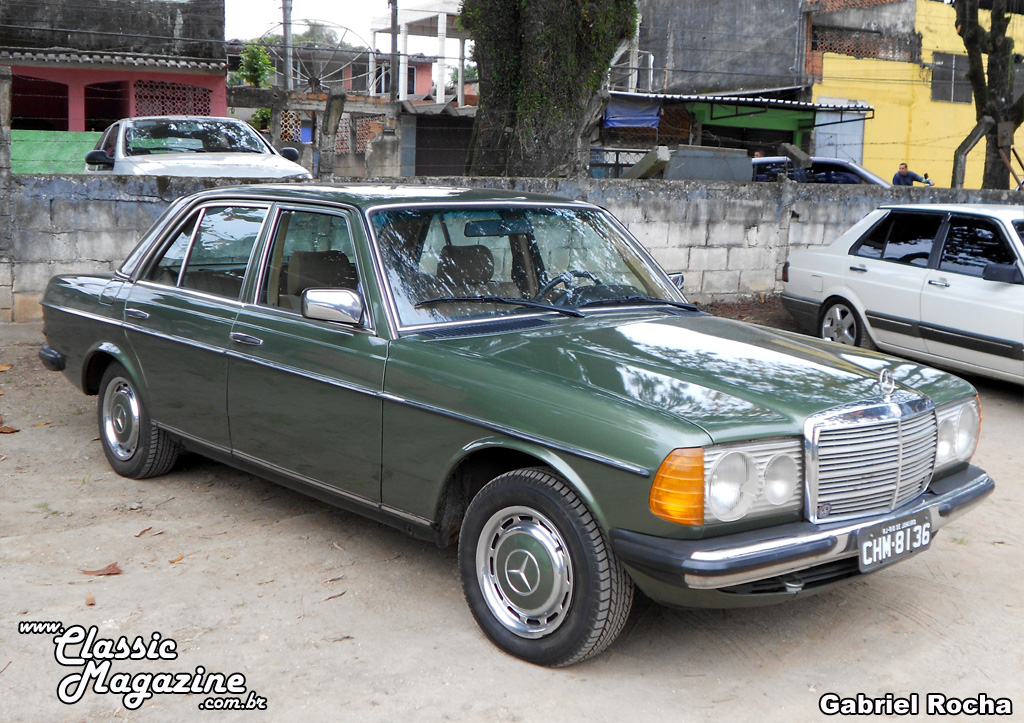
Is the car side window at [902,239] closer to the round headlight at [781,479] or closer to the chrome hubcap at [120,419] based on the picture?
the round headlight at [781,479]

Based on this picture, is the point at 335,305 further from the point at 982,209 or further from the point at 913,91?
the point at 913,91

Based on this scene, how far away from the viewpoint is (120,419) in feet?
18.0

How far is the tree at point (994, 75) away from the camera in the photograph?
692 inches

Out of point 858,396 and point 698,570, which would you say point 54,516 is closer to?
point 698,570

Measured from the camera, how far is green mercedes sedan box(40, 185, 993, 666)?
3174mm

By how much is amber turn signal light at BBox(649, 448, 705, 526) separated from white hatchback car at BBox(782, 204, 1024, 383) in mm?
5566

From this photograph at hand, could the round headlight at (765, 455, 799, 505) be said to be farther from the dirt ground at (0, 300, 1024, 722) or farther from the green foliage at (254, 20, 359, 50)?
the green foliage at (254, 20, 359, 50)

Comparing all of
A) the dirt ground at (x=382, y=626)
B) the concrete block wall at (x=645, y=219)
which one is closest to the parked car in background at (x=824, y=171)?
the concrete block wall at (x=645, y=219)

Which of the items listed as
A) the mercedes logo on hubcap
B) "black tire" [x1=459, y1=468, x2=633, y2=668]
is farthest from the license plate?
the mercedes logo on hubcap

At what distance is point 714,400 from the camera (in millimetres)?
3293

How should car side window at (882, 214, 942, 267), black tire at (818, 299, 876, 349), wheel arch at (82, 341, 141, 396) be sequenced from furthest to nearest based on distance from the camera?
black tire at (818, 299, 876, 349) < car side window at (882, 214, 942, 267) < wheel arch at (82, 341, 141, 396)

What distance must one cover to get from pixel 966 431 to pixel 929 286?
468 cm

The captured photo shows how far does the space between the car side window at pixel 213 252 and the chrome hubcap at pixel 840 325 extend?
6.10m

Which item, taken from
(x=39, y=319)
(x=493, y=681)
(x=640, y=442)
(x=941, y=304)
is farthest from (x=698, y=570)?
(x=39, y=319)
